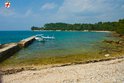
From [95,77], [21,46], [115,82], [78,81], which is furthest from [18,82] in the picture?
[21,46]

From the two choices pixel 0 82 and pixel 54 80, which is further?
pixel 54 80

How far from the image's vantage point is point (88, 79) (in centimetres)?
1230

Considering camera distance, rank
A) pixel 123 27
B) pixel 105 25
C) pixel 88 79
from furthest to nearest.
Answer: pixel 105 25 → pixel 123 27 → pixel 88 79

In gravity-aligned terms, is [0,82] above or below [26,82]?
above

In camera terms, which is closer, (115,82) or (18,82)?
(115,82)

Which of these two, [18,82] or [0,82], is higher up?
[0,82]

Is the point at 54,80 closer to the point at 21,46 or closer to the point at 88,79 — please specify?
the point at 88,79

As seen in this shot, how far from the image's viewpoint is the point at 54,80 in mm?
12664

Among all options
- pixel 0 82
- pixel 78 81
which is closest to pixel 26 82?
pixel 78 81

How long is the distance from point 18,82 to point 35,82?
0.94 meters

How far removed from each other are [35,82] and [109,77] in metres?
3.89

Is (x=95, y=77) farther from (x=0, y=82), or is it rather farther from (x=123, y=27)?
(x=123, y=27)

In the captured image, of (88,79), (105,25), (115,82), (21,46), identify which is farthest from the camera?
(105,25)

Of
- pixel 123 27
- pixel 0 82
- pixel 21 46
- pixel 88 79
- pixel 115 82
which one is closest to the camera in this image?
pixel 0 82
